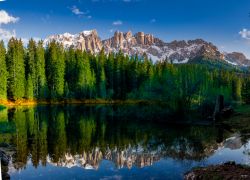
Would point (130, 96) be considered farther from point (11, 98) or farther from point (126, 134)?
point (126, 134)

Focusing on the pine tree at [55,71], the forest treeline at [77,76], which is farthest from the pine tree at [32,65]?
the pine tree at [55,71]

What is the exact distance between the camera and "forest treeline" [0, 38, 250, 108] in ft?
251

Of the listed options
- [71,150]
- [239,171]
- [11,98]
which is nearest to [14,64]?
[11,98]

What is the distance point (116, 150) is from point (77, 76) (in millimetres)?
71314

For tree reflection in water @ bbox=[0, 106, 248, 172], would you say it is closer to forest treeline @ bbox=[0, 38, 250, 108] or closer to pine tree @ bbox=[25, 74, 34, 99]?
forest treeline @ bbox=[0, 38, 250, 108]

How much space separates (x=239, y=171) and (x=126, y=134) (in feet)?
57.2

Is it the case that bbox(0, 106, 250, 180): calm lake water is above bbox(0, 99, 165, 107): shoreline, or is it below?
below

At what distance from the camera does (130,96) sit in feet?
288

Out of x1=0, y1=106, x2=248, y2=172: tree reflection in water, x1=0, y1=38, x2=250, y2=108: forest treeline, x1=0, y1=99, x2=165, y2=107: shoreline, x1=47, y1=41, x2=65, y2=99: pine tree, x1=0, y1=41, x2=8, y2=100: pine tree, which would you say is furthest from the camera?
x1=47, y1=41, x2=65, y2=99: pine tree

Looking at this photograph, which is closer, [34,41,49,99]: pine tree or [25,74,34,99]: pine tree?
[25,74,34,99]: pine tree

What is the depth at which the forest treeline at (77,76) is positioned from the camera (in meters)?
76.6

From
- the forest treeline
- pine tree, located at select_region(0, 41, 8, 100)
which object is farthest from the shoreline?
pine tree, located at select_region(0, 41, 8, 100)

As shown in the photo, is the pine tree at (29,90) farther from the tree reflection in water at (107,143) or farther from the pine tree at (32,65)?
the tree reflection in water at (107,143)

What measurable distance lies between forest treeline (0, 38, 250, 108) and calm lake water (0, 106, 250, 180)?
124 feet
